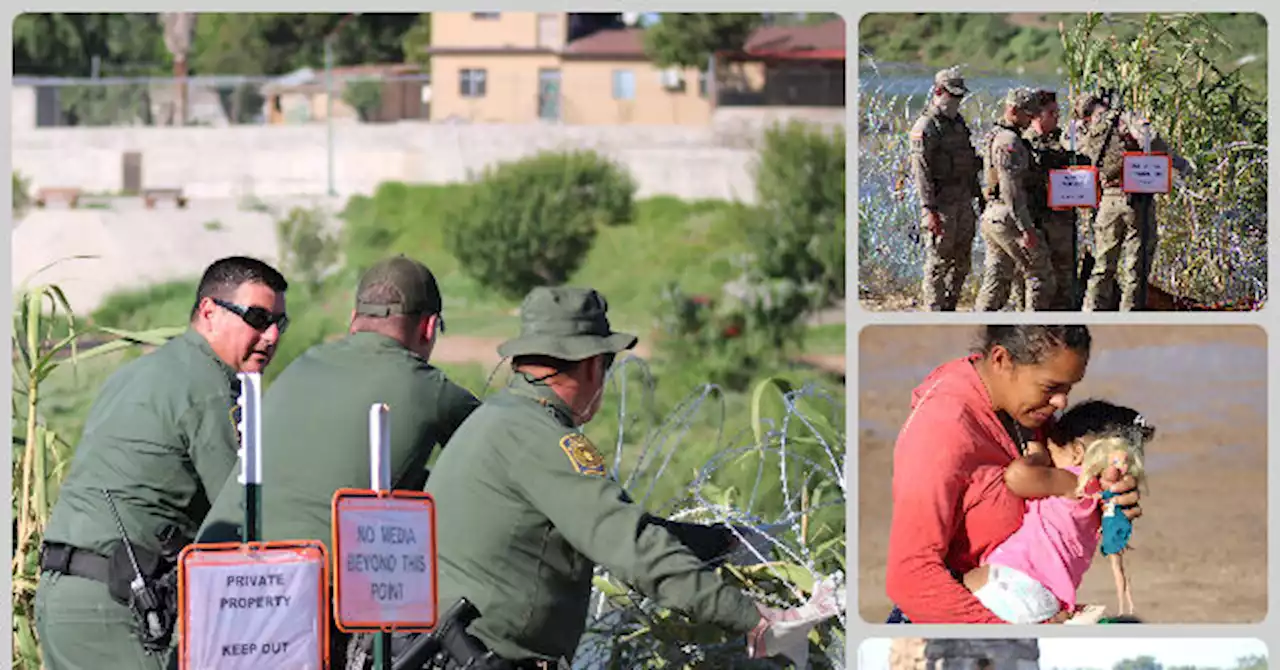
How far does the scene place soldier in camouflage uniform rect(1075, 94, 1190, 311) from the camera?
7379 millimetres

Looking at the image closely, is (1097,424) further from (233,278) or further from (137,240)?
(137,240)

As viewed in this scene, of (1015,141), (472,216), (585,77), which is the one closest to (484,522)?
(1015,141)

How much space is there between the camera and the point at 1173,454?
23.3 feet

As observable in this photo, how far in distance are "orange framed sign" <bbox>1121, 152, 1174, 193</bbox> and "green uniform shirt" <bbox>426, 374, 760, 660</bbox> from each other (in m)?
2.33

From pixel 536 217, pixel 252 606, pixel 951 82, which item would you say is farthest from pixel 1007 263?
pixel 536 217

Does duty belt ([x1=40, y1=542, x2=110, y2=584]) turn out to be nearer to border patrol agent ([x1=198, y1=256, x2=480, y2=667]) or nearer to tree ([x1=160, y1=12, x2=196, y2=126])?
border patrol agent ([x1=198, y1=256, x2=480, y2=667])

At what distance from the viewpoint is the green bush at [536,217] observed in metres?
45.9

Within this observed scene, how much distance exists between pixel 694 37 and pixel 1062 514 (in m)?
49.3

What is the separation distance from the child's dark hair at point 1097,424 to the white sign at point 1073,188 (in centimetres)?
104

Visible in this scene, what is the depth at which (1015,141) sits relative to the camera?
7203mm

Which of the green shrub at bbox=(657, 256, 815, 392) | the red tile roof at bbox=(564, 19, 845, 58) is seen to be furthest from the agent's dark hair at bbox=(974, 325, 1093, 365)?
the red tile roof at bbox=(564, 19, 845, 58)

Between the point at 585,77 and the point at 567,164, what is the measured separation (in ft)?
25.2

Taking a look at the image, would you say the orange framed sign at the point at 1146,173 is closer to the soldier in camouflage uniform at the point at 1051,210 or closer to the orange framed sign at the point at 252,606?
the soldier in camouflage uniform at the point at 1051,210

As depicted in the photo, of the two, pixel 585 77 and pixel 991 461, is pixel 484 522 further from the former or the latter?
pixel 585 77
